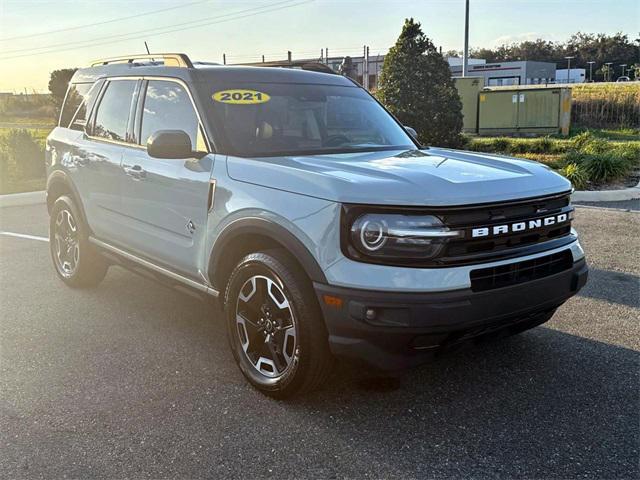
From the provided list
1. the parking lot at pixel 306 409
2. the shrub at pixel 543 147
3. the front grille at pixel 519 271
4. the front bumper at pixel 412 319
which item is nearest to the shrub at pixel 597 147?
the shrub at pixel 543 147

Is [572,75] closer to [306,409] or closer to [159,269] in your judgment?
[159,269]

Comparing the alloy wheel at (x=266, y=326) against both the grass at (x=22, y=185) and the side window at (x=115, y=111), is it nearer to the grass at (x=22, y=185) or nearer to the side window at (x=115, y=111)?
the side window at (x=115, y=111)

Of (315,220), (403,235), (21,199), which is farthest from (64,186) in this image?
(21,199)

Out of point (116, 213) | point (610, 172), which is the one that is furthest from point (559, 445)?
point (610, 172)

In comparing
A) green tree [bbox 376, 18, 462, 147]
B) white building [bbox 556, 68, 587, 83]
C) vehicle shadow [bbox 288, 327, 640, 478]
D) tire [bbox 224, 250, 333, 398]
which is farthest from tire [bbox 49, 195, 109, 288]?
white building [bbox 556, 68, 587, 83]

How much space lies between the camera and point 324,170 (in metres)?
3.29

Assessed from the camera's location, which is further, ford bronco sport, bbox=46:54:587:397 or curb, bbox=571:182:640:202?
curb, bbox=571:182:640:202

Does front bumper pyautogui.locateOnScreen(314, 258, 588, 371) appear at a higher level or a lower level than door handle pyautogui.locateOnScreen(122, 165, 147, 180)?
lower

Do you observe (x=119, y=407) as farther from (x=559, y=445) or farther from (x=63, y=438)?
(x=559, y=445)

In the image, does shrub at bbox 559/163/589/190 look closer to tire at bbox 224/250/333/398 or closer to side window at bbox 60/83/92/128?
side window at bbox 60/83/92/128

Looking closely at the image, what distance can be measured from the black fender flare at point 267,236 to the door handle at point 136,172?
103cm

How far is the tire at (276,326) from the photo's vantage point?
10.3 feet

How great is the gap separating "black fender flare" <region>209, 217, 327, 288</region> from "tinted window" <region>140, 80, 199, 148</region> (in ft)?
2.54

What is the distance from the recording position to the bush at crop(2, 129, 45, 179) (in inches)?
595
